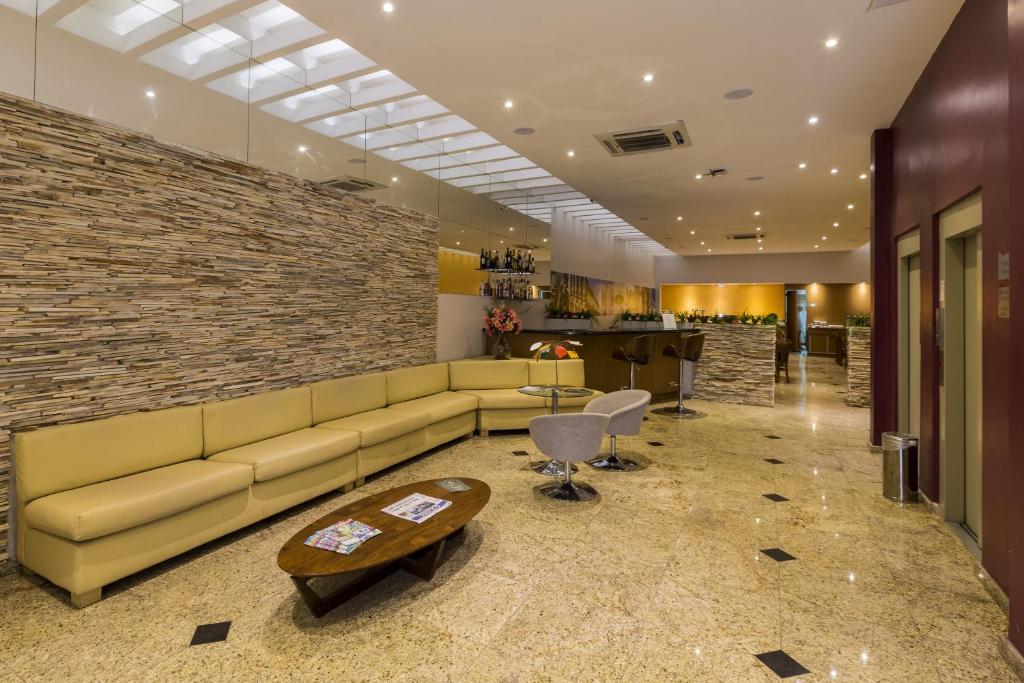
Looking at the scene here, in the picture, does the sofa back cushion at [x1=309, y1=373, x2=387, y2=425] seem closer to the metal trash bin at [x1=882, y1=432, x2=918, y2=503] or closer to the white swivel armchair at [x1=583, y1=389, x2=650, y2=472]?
the white swivel armchair at [x1=583, y1=389, x2=650, y2=472]

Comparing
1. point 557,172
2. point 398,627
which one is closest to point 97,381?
point 398,627

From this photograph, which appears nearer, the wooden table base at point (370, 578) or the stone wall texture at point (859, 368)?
the wooden table base at point (370, 578)

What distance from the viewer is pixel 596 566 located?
3.06 meters

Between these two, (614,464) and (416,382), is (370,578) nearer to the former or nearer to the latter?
(614,464)

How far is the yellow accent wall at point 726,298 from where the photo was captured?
17.4 m

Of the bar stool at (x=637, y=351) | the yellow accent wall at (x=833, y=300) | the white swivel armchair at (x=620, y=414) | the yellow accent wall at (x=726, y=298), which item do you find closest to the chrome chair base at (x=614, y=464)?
the white swivel armchair at (x=620, y=414)

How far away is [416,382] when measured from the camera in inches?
234

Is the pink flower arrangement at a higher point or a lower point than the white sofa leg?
higher

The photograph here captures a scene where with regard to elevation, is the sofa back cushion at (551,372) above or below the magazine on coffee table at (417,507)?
above

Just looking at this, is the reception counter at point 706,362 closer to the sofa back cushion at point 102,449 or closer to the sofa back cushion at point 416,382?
the sofa back cushion at point 416,382

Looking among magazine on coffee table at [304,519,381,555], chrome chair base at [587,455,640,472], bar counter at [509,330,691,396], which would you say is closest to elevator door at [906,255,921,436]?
chrome chair base at [587,455,640,472]

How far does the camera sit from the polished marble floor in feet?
7.16

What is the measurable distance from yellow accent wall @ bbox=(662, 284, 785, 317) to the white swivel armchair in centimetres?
1405

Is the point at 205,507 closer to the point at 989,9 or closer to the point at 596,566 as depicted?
the point at 596,566
